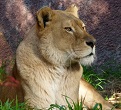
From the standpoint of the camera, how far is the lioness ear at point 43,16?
4992mm

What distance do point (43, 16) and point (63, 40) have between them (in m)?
0.32

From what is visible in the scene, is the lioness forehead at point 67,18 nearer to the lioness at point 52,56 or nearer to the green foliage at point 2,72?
the lioness at point 52,56

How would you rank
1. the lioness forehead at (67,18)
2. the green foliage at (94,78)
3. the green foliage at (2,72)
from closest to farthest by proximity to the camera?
the lioness forehead at (67,18), the green foliage at (2,72), the green foliage at (94,78)

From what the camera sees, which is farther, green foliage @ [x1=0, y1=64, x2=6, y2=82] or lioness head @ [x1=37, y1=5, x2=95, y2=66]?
green foliage @ [x1=0, y1=64, x2=6, y2=82]

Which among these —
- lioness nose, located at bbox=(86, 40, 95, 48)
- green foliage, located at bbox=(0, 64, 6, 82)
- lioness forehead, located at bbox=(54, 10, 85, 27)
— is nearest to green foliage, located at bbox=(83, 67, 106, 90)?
green foliage, located at bbox=(0, 64, 6, 82)

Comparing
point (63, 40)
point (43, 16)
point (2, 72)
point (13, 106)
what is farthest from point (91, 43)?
point (2, 72)

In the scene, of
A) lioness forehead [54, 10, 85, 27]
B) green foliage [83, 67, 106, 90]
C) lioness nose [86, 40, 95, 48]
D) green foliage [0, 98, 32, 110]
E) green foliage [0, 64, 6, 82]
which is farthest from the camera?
green foliage [83, 67, 106, 90]

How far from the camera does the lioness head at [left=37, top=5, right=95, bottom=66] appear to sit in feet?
16.3

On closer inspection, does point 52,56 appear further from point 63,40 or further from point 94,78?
point 94,78

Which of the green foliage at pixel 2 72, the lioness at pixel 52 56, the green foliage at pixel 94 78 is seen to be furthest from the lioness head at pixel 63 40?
the green foliage at pixel 94 78

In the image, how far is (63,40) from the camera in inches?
198

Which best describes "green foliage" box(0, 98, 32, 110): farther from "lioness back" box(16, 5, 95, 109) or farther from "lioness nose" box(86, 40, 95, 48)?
"lioness nose" box(86, 40, 95, 48)

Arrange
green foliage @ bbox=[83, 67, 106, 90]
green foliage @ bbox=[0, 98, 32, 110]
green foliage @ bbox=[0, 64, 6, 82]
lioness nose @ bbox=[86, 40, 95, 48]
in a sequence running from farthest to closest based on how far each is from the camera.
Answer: green foliage @ bbox=[83, 67, 106, 90] → green foliage @ bbox=[0, 64, 6, 82] → lioness nose @ bbox=[86, 40, 95, 48] → green foliage @ bbox=[0, 98, 32, 110]

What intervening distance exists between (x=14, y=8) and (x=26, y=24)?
0.97 ft
